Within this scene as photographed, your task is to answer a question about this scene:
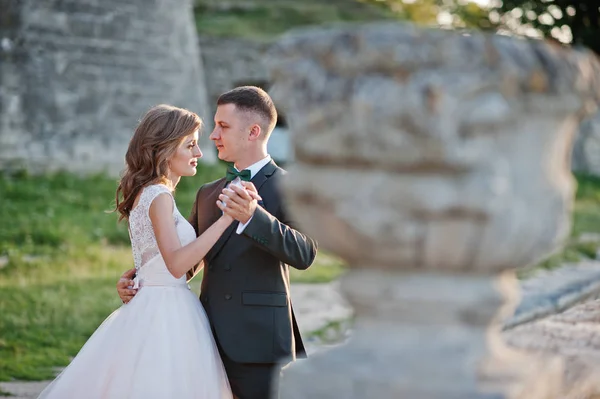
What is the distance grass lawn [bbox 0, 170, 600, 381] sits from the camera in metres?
6.62

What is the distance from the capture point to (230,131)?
141 inches

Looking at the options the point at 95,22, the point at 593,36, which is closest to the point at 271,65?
the point at 95,22

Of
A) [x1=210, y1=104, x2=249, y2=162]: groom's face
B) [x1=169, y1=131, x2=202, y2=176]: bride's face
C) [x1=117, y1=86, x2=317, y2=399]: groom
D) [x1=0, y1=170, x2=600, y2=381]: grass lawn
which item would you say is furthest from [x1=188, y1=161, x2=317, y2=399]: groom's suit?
[x1=0, y1=170, x2=600, y2=381]: grass lawn

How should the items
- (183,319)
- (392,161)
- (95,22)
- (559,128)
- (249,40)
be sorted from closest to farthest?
(392,161)
(559,128)
(183,319)
(95,22)
(249,40)

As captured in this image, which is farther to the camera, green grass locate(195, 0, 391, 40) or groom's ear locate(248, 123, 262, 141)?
green grass locate(195, 0, 391, 40)

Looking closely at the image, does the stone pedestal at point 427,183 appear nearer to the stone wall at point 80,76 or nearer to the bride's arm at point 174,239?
the bride's arm at point 174,239

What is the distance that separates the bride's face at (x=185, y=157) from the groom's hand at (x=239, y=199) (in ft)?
2.08

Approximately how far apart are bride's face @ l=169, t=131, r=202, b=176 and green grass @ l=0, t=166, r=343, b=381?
178cm

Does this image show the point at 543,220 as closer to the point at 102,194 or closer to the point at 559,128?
the point at 559,128

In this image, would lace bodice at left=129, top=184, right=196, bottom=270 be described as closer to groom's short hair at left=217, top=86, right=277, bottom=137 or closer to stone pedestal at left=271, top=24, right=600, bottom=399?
groom's short hair at left=217, top=86, right=277, bottom=137

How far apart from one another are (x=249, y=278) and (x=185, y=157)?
0.55 m

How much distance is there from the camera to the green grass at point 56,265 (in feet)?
21.6

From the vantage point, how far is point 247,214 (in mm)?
3166

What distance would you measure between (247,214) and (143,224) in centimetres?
68
